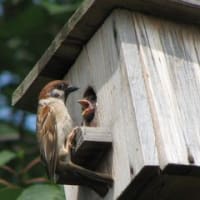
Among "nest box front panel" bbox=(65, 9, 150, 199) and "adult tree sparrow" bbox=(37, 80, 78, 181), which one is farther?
"adult tree sparrow" bbox=(37, 80, 78, 181)

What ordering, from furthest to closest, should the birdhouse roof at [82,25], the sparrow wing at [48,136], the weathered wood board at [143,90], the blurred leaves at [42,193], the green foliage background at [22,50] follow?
the green foliage background at [22,50] < the sparrow wing at [48,136] < the birdhouse roof at [82,25] < the blurred leaves at [42,193] < the weathered wood board at [143,90]

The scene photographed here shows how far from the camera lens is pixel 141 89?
4.31 meters

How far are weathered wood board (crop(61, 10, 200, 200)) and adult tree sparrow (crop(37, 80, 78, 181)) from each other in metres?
0.21

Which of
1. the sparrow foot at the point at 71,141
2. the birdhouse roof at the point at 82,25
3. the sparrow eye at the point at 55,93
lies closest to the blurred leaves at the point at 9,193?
the sparrow foot at the point at 71,141

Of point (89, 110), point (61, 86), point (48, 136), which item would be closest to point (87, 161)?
point (89, 110)

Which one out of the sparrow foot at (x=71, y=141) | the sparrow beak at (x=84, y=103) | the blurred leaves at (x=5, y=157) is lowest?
the blurred leaves at (x=5, y=157)

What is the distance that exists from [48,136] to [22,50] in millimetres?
2461

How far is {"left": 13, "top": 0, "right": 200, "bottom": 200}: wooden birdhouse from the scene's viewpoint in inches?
163

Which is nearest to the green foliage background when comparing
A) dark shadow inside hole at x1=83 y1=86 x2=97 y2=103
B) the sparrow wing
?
the sparrow wing

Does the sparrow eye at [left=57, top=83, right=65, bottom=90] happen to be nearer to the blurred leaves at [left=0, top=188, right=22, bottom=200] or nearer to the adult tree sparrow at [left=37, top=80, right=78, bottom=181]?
the adult tree sparrow at [left=37, top=80, right=78, bottom=181]

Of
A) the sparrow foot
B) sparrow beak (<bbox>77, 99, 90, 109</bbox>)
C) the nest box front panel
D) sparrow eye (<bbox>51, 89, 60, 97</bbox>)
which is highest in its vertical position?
the nest box front panel

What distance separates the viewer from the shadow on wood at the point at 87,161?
14.4 feet

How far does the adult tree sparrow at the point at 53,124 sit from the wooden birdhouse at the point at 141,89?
0.31 ft

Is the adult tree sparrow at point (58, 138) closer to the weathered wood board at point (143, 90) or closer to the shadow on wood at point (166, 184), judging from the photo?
the weathered wood board at point (143, 90)
